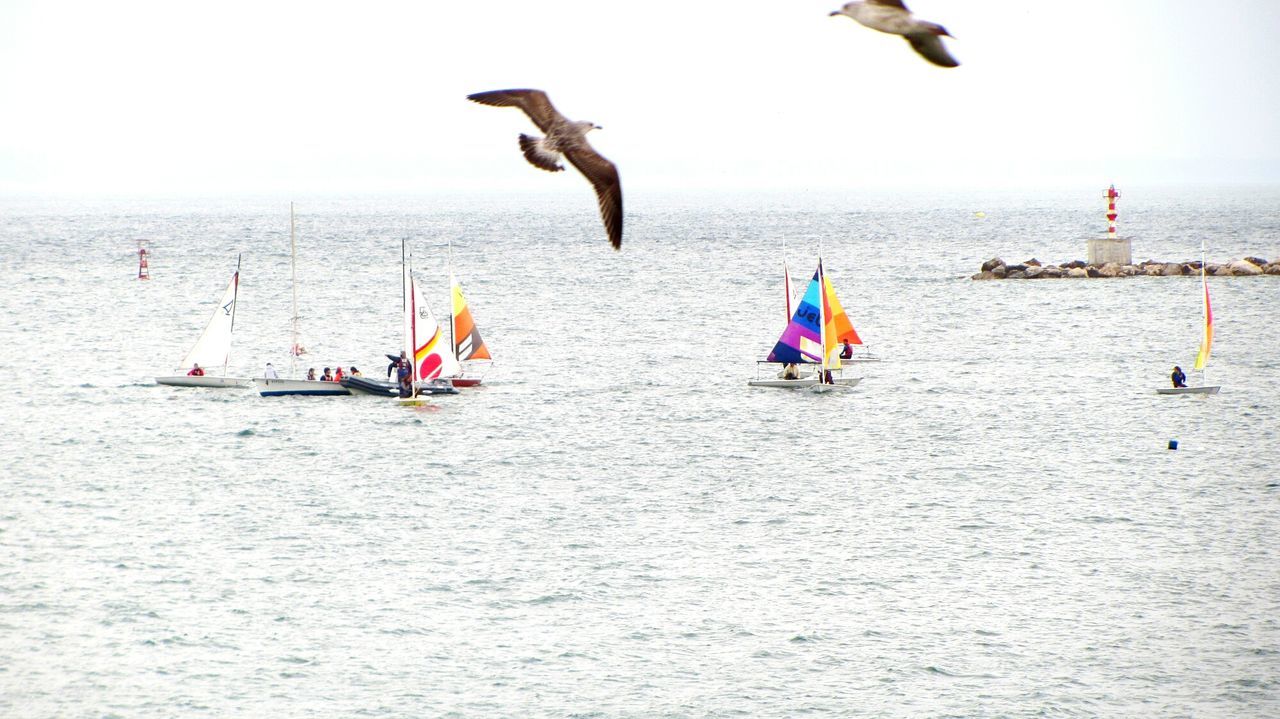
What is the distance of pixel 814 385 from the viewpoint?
239 feet

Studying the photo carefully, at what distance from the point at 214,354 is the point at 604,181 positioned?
7135cm

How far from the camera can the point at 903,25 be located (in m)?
6.24

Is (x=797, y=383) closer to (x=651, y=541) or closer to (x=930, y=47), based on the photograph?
(x=651, y=541)

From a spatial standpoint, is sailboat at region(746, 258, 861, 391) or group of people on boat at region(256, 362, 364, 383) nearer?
sailboat at region(746, 258, 861, 391)

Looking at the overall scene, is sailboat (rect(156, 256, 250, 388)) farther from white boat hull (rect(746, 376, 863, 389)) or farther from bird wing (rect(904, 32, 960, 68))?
bird wing (rect(904, 32, 960, 68))

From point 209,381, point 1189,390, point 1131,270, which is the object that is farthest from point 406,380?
point 1131,270

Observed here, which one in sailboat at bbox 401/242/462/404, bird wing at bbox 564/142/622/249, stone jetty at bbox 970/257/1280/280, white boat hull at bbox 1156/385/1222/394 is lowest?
white boat hull at bbox 1156/385/1222/394

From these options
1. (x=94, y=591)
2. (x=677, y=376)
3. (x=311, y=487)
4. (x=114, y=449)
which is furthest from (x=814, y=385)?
(x=94, y=591)

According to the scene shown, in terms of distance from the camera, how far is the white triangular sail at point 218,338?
71875mm

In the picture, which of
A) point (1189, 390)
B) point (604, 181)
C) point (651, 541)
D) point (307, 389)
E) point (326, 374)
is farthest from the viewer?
point (326, 374)

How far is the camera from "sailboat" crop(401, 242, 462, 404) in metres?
64.6

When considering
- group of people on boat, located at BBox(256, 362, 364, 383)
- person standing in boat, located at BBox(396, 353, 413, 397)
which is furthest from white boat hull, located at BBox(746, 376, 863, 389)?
group of people on boat, located at BBox(256, 362, 364, 383)

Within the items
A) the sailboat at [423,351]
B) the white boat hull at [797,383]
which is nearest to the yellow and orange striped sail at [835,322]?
the white boat hull at [797,383]

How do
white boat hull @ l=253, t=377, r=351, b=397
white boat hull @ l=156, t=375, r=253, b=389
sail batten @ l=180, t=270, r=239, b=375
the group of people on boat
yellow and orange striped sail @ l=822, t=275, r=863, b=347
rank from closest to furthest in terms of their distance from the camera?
1. yellow and orange striped sail @ l=822, t=275, r=863, b=347
2. sail batten @ l=180, t=270, r=239, b=375
3. white boat hull @ l=253, t=377, r=351, b=397
4. the group of people on boat
5. white boat hull @ l=156, t=375, r=253, b=389
